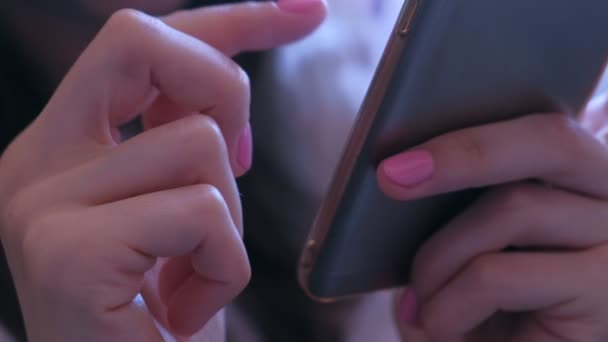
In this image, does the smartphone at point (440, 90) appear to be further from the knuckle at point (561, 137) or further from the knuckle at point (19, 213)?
the knuckle at point (19, 213)

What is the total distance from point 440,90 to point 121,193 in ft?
0.68

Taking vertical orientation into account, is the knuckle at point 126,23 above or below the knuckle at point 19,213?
above

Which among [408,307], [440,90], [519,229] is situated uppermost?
[440,90]

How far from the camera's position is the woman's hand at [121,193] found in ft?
0.98

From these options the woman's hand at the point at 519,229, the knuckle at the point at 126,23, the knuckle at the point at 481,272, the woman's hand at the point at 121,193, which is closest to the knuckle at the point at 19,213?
the woman's hand at the point at 121,193

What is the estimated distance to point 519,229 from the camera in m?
0.43

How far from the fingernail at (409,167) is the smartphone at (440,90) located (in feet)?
0.04

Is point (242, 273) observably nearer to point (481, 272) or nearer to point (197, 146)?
point (197, 146)

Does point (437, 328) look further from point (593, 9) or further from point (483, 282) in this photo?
point (593, 9)

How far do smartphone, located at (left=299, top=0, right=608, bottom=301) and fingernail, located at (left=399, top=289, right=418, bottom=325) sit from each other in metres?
0.06

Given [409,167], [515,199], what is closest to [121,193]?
[409,167]

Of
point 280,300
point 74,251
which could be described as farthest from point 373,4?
point 74,251

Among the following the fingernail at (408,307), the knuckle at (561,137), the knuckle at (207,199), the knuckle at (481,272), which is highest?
the knuckle at (561,137)

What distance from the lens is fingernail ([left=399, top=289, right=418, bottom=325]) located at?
1.67 ft
